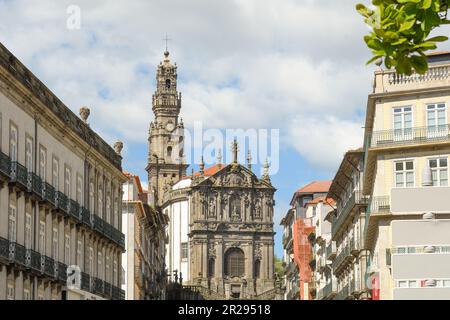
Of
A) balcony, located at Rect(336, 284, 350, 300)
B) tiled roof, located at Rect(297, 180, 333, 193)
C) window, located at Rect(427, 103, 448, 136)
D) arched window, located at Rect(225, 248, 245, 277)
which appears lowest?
balcony, located at Rect(336, 284, 350, 300)

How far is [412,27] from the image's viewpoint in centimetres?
968

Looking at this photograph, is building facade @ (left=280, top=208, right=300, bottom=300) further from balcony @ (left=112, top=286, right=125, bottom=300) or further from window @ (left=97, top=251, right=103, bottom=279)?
window @ (left=97, top=251, right=103, bottom=279)

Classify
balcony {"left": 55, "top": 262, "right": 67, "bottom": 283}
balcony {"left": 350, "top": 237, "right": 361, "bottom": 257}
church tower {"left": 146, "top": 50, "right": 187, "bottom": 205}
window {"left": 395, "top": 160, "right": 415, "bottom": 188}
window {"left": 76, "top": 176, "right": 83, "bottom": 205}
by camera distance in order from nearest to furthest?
balcony {"left": 55, "top": 262, "right": 67, "bottom": 283} → window {"left": 395, "top": 160, "right": 415, "bottom": 188} → window {"left": 76, "top": 176, "right": 83, "bottom": 205} → balcony {"left": 350, "top": 237, "right": 361, "bottom": 257} → church tower {"left": 146, "top": 50, "right": 187, "bottom": 205}

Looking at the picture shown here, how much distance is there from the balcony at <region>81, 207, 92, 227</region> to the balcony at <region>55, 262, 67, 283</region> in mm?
4050

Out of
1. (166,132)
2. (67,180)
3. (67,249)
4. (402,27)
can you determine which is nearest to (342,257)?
(67,180)

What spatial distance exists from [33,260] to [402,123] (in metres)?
16.8

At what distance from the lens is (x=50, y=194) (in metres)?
49.9

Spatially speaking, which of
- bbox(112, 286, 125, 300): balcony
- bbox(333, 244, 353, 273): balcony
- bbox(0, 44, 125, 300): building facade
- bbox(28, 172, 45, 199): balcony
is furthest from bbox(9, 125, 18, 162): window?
bbox(333, 244, 353, 273): balcony

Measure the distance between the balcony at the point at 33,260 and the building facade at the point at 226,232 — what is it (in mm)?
115563

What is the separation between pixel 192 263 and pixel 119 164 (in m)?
97.9

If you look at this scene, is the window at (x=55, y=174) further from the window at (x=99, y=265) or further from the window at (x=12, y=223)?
the window at (x=99, y=265)

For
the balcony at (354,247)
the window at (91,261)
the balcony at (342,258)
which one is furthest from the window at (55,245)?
the balcony at (342,258)

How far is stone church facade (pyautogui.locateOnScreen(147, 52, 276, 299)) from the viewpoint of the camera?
164000 millimetres
